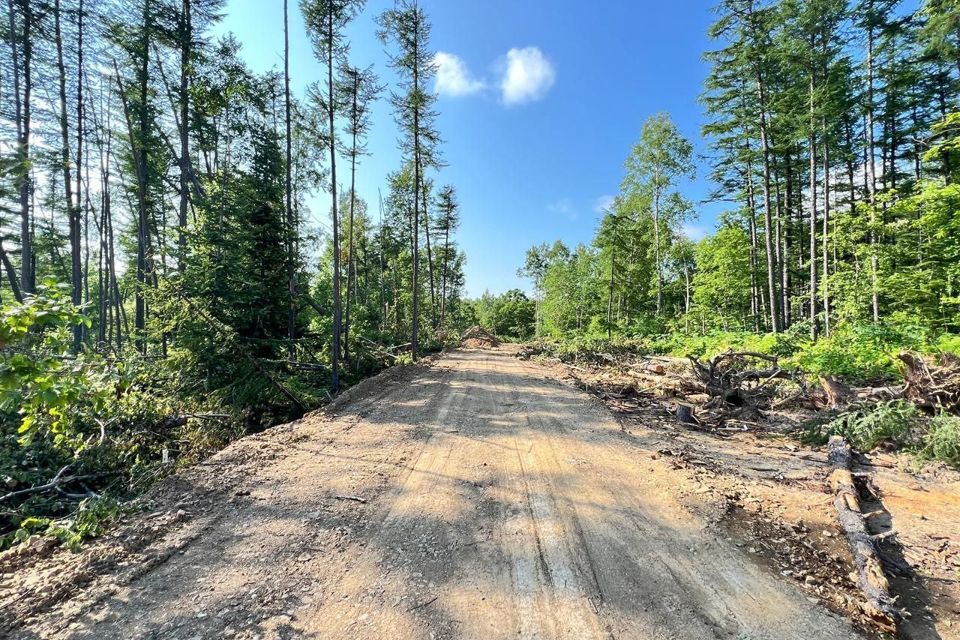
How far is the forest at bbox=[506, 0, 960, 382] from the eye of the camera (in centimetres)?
1159

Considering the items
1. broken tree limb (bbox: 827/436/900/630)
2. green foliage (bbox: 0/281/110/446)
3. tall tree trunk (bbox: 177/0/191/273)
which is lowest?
broken tree limb (bbox: 827/436/900/630)

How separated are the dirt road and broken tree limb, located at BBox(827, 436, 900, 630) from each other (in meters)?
0.24

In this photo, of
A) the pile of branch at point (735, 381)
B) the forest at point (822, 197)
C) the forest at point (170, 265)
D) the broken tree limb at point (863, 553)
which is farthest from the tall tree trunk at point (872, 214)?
the forest at point (170, 265)

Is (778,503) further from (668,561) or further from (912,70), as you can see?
(912,70)

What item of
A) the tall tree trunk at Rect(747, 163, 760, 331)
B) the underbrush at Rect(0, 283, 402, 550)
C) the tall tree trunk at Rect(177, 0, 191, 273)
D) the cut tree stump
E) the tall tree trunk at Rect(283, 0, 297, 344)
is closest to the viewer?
the underbrush at Rect(0, 283, 402, 550)

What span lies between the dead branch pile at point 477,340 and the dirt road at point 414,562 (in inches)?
901

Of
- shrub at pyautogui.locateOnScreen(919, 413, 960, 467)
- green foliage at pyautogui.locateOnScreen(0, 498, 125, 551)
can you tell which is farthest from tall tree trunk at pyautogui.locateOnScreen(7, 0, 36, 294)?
shrub at pyautogui.locateOnScreen(919, 413, 960, 467)

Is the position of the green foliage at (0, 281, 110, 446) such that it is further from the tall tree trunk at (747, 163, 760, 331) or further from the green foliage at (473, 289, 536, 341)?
the green foliage at (473, 289, 536, 341)

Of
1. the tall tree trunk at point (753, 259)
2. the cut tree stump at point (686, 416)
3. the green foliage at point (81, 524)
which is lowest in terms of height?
the cut tree stump at point (686, 416)

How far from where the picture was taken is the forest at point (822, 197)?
38.0ft

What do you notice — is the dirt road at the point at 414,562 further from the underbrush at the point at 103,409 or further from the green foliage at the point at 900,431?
the green foliage at the point at 900,431

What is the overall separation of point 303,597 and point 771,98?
2298 cm

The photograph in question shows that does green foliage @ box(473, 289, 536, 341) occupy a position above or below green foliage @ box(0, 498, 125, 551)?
above

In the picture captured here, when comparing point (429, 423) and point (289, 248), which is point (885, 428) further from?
point (289, 248)
